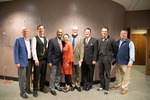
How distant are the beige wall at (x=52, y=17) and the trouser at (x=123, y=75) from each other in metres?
0.75

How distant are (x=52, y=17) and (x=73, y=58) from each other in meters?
1.35

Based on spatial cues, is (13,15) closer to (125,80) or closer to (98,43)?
(98,43)

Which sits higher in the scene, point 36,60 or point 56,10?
point 56,10

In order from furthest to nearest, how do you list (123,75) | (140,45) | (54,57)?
1. (140,45)
2. (123,75)
3. (54,57)

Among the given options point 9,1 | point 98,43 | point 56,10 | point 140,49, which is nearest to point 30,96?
point 98,43

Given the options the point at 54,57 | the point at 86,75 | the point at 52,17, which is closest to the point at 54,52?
the point at 54,57

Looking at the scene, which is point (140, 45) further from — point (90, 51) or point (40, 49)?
point (40, 49)

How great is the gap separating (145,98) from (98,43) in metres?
1.64

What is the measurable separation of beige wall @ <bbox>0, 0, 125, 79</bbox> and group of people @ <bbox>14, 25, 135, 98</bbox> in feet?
2.13

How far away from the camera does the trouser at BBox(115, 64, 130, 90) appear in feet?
12.6

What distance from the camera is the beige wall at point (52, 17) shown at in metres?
4.36

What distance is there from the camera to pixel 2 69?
16.9 ft

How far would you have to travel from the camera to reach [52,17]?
440 cm

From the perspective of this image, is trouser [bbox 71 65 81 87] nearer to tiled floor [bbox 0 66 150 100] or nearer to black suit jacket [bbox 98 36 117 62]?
tiled floor [bbox 0 66 150 100]
